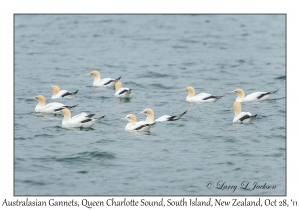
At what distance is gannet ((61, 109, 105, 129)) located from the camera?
22375 millimetres

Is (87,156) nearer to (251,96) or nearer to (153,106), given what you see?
(153,106)

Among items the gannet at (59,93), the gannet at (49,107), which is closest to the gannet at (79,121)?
the gannet at (49,107)

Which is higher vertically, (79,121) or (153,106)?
(153,106)

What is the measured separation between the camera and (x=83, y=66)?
33.0 metres

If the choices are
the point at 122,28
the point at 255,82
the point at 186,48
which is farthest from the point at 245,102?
the point at 122,28

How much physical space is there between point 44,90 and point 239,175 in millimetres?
11921

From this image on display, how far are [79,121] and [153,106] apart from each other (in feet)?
12.0

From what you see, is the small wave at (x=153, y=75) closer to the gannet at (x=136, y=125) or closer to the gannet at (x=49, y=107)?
the gannet at (x=49, y=107)

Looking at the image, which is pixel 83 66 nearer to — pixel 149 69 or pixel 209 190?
pixel 149 69

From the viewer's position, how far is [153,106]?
25297 millimetres

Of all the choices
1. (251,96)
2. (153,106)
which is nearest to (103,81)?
(153,106)

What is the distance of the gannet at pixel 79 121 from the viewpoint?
73.4ft

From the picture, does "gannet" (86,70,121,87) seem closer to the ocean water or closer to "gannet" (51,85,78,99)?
the ocean water

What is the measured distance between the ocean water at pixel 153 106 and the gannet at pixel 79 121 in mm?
242
